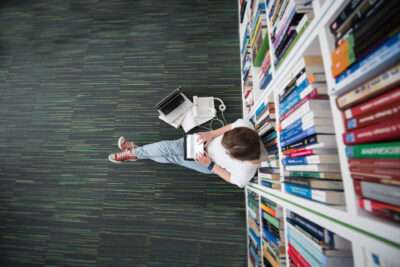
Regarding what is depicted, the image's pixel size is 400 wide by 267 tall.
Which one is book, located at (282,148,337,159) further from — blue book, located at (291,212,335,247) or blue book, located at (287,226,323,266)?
blue book, located at (287,226,323,266)

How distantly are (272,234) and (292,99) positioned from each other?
0.90 m

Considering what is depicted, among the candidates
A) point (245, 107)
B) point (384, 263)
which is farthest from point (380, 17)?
point (245, 107)

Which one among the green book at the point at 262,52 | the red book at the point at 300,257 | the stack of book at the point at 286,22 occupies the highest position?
the green book at the point at 262,52

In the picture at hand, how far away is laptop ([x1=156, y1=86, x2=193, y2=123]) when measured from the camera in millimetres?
1869

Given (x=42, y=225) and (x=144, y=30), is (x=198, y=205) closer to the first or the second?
(x=42, y=225)

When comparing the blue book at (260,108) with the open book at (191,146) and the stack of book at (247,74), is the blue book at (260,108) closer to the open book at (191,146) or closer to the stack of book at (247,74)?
the stack of book at (247,74)

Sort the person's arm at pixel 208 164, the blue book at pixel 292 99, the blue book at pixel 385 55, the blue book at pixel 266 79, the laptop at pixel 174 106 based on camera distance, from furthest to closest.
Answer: the laptop at pixel 174 106 → the person's arm at pixel 208 164 → the blue book at pixel 266 79 → the blue book at pixel 292 99 → the blue book at pixel 385 55

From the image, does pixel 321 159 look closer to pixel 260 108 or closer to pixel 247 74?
pixel 260 108

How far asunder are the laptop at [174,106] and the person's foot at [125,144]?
486mm

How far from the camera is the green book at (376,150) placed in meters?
0.45

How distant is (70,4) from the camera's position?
2.52 m

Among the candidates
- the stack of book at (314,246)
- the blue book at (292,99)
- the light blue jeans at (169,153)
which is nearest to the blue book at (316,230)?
the stack of book at (314,246)

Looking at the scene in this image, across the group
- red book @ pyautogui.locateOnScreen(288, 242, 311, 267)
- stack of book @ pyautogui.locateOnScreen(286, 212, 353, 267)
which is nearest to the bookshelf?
stack of book @ pyautogui.locateOnScreen(286, 212, 353, 267)

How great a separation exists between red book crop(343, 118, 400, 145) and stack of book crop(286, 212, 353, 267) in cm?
41
